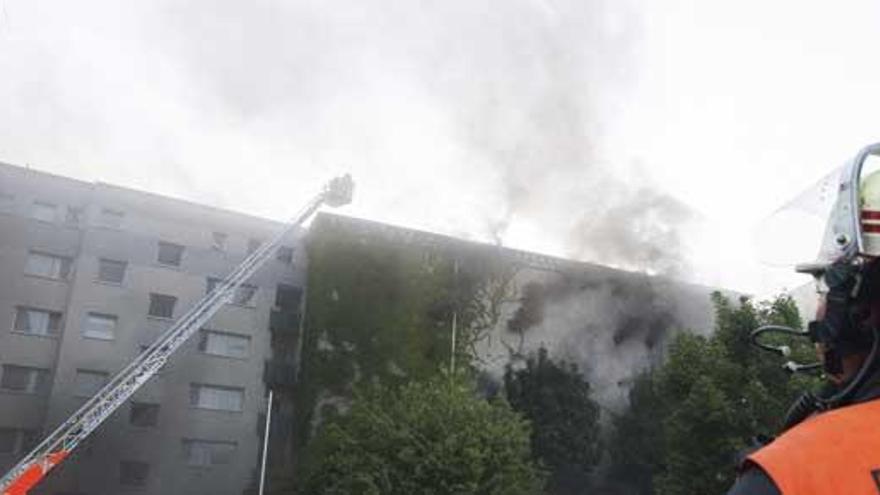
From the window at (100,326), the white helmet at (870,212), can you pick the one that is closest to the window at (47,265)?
the window at (100,326)

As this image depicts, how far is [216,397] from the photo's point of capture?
35.2m

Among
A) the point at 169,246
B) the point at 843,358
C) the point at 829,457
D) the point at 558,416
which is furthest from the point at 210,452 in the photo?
the point at 829,457

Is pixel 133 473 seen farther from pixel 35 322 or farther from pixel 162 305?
pixel 35 322

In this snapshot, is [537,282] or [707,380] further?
[537,282]

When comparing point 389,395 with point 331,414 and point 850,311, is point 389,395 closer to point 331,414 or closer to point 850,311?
point 331,414

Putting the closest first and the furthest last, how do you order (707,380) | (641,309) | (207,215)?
(707,380)
(207,215)
(641,309)

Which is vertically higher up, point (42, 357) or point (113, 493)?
point (42, 357)

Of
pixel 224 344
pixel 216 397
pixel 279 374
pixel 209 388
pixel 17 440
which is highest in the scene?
pixel 224 344

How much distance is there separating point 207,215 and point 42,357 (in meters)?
9.15

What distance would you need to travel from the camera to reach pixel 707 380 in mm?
25047

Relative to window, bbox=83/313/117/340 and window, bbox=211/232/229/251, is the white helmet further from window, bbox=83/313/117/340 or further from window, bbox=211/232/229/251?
window, bbox=211/232/229/251

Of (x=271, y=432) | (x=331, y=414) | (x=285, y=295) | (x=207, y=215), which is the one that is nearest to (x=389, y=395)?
(x=331, y=414)

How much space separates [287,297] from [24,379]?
11302mm

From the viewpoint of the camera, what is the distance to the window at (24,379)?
32750mm
